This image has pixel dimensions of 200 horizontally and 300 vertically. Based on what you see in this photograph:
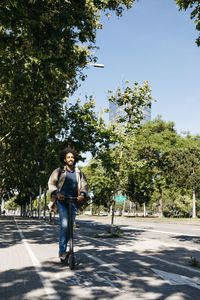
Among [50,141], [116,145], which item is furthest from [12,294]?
[50,141]

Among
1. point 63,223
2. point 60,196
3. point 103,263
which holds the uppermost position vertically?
point 60,196

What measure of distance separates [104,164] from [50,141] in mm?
5875

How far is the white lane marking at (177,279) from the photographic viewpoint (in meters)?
4.42

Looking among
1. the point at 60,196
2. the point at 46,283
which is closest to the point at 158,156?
the point at 60,196

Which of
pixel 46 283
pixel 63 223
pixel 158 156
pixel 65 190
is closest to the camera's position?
pixel 46 283

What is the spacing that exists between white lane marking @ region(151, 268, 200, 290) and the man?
5.46ft

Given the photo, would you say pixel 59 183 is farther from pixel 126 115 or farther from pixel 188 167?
pixel 188 167

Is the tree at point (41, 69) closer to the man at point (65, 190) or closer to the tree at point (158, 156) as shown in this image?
the man at point (65, 190)

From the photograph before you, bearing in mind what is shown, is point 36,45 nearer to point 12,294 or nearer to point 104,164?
point 12,294

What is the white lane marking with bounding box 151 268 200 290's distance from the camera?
442cm

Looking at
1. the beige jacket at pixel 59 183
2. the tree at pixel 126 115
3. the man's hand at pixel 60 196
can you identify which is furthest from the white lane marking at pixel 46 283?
the tree at pixel 126 115

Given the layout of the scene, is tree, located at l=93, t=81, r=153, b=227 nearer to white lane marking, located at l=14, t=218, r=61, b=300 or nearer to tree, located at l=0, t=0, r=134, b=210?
tree, located at l=0, t=0, r=134, b=210

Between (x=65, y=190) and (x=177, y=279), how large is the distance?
2305 millimetres

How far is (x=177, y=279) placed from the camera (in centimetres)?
467
